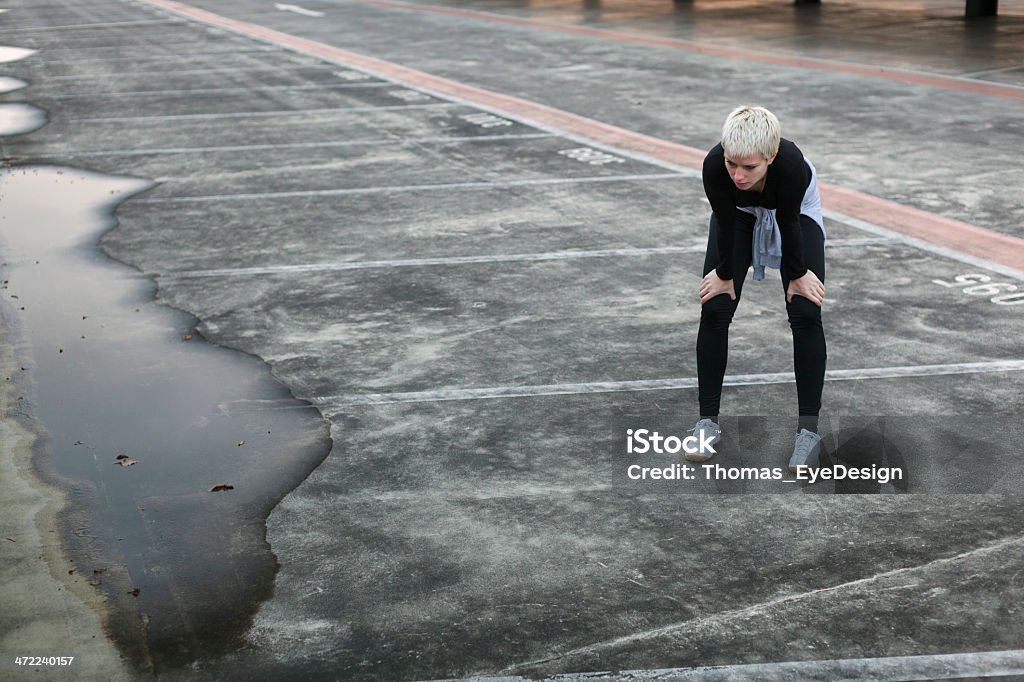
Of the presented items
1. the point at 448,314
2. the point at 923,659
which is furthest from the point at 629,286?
the point at 923,659

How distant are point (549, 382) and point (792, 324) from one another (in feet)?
5.56

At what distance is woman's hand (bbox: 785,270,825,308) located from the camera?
5.46 m

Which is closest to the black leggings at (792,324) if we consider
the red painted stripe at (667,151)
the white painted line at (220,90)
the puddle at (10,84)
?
the red painted stripe at (667,151)

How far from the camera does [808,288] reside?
17.9 feet

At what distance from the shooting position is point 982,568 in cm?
477

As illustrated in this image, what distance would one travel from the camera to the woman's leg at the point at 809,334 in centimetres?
553

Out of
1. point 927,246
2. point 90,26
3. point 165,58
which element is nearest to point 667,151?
point 927,246

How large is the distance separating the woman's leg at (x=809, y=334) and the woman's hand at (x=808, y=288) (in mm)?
24

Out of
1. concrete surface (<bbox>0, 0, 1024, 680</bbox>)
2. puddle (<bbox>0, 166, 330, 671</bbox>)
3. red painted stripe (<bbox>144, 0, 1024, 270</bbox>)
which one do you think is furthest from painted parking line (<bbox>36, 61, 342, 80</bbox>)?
puddle (<bbox>0, 166, 330, 671</bbox>)

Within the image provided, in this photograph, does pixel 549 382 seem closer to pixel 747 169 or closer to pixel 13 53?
pixel 747 169

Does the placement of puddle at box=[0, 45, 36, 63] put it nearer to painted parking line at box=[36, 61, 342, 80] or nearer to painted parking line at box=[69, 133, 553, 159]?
painted parking line at box=[36, 61, 342, 80]

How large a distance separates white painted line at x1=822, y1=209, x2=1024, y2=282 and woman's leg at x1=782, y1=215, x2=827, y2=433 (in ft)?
11.3

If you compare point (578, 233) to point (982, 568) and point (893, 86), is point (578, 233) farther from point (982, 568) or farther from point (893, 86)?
point (893, 86)

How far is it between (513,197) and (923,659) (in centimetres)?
771
